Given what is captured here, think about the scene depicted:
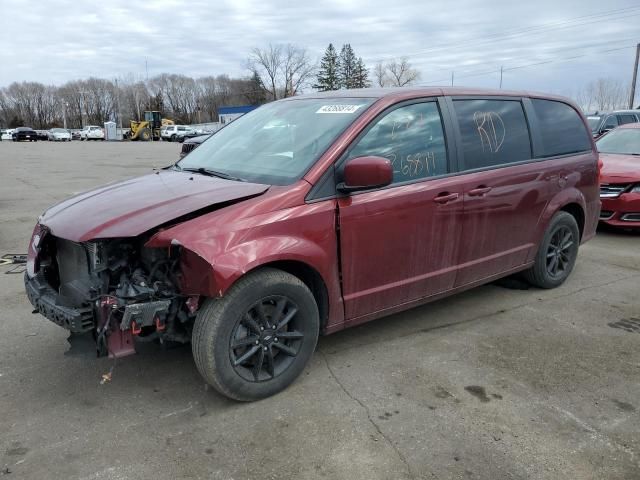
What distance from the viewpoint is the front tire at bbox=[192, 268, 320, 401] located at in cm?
288

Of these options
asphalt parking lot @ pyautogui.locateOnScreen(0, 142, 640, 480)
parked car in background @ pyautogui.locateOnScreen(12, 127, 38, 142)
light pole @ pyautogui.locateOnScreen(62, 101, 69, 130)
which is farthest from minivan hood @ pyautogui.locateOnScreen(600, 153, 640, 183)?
light pole @ pyautogui.locateOnScreen(62, 101, 69, 130)

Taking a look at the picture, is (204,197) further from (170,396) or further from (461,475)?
(461,475)

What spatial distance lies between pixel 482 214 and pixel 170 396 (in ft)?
8.50

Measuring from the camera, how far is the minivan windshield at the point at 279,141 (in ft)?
11.1

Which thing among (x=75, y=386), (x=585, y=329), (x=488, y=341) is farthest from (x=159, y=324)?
(x=585, y=329)

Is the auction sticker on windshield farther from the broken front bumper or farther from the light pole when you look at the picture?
the light pole

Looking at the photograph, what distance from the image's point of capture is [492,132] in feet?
14.0

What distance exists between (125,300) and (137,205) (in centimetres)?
60

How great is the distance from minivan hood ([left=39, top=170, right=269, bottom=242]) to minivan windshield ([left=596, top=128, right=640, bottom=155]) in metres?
7.63

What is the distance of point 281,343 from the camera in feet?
10.4

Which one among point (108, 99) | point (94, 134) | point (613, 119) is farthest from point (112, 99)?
point (613, 119)

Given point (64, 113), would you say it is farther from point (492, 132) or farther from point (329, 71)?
point (492, 132)

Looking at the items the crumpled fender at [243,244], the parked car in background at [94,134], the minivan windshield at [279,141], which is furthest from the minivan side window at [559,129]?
the parked car in background at [94,134]

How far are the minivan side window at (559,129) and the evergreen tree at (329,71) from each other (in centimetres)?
9960
